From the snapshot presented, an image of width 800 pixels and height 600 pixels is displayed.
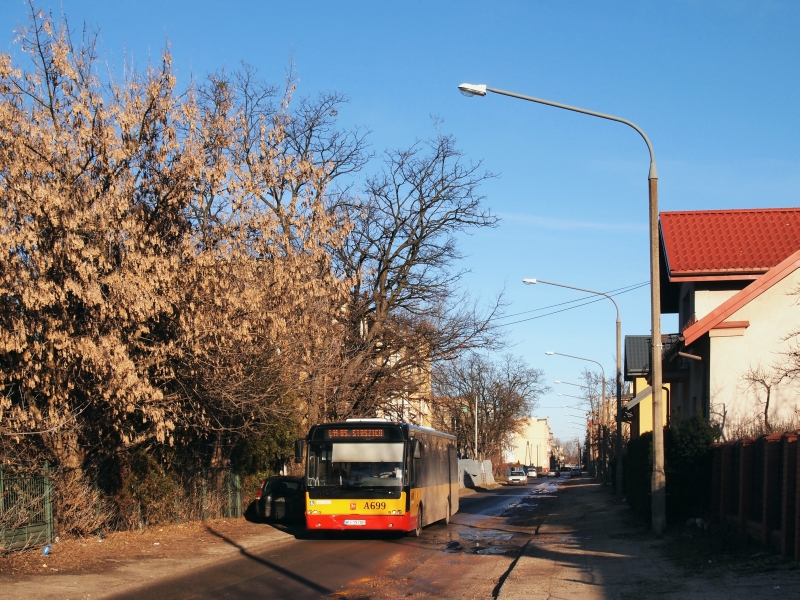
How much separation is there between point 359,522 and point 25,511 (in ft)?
24.5

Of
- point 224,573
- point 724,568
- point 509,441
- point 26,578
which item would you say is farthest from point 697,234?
point 509,441

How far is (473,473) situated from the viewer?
64812mm

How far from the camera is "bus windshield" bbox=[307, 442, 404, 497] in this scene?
19.9 metres

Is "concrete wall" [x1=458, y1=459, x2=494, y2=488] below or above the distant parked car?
above

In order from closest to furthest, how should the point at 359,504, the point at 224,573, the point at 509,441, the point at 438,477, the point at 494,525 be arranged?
the point at 224,573, the point at 359,504, the point at 438,477, the point at 494,525, the point at 509,441

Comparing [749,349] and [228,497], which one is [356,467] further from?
[749,349]

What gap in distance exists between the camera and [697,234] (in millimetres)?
26641

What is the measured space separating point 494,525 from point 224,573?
1382cm

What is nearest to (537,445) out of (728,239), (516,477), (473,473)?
(516,477)

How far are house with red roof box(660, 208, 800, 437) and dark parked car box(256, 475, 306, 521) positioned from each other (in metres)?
10.8

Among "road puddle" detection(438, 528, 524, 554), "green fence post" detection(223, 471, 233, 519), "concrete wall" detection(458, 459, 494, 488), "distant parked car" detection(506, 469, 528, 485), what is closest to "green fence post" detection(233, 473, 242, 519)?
"green fence post" detection(223, 471, 233, 519)

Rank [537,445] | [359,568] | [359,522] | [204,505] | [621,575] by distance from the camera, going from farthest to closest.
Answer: [537,445], [204,505], [359,522], [359,568], [621,575]

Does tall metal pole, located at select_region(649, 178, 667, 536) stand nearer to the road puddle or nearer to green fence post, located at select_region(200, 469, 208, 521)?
the road puddle

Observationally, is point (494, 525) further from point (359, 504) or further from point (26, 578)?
point (26, 578)
